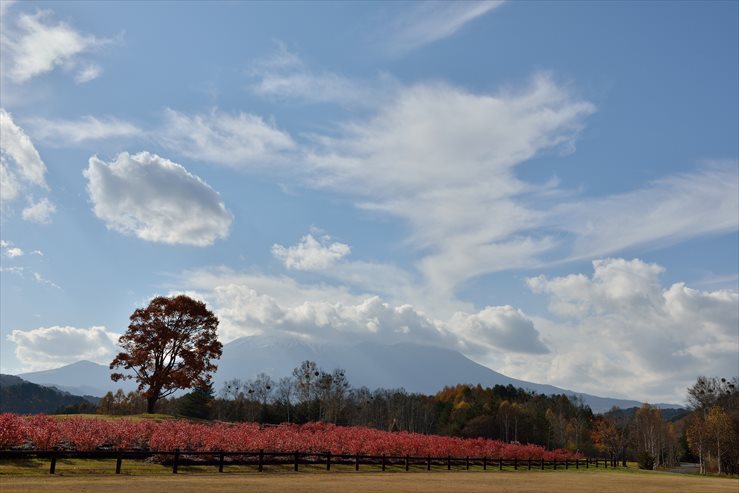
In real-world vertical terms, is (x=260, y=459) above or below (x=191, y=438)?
below

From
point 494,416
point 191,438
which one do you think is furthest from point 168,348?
point 494,416

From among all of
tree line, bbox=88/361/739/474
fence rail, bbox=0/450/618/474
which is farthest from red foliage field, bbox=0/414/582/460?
tree line, bbox=88/361/739/474

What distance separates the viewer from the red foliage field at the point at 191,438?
30177mm

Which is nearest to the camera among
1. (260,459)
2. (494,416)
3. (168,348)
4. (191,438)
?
(260,459)

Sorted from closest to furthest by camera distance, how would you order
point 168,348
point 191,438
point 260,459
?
point 260,459, point 191,438, point 168,348

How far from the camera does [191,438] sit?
3684cm

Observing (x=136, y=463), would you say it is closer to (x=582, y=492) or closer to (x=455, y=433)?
(x=582, y=492)

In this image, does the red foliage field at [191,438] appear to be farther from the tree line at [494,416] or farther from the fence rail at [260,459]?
the tree line at [494,416]

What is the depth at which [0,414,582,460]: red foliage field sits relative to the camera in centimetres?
3018

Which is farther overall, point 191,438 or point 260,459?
point 191,438

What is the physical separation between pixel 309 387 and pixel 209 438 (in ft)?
216

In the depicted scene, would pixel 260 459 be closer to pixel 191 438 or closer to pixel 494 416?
pixel 191 438

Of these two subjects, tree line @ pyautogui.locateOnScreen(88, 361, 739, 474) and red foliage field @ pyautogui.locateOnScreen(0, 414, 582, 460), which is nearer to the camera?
red foliage field @ pyautogui.locateOnScreen(0, 414, 582, 460)

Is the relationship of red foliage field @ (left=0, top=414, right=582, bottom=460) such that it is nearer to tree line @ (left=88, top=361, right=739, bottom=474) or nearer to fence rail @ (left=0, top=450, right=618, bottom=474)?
fence rail @ (left=0, top=450, right=618, bottom=474)
